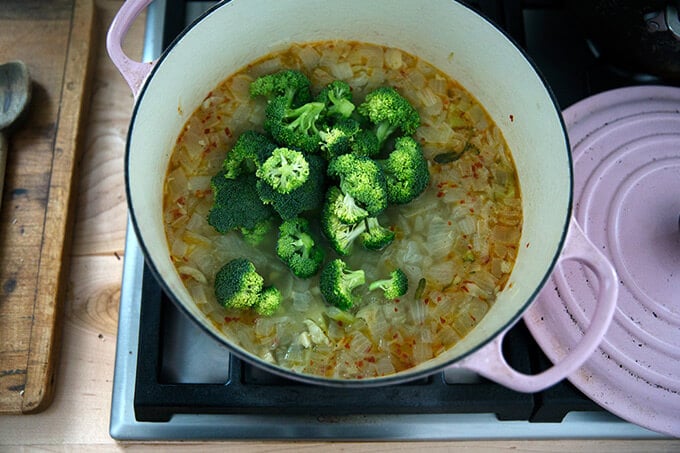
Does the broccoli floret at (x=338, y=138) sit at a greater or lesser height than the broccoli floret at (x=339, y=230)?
greater

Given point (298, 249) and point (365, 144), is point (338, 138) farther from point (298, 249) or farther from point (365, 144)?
point (298, 249)

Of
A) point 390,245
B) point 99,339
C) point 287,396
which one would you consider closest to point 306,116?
point 390,245

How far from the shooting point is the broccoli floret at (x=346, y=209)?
0.98 m

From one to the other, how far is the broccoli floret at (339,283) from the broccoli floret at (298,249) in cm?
3

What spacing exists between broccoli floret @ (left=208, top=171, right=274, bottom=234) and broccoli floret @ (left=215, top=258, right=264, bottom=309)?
62 millimetres

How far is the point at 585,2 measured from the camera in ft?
3.71

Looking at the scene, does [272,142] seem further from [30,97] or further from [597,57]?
[597,57]

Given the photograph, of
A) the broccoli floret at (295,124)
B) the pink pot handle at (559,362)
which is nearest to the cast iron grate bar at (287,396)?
the pink pot handle at (559,362)

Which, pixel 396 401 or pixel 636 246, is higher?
pixel 636 246

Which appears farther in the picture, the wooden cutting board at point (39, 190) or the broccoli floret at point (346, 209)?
the wooden cutting board at point (39, 190)

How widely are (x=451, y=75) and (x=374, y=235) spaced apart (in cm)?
33

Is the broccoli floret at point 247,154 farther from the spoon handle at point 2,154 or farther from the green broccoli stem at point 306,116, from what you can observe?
the spoon handle at point 2,154

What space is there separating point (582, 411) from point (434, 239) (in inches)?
15.5

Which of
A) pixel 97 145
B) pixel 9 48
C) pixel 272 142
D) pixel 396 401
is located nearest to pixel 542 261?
pixel 396 401
